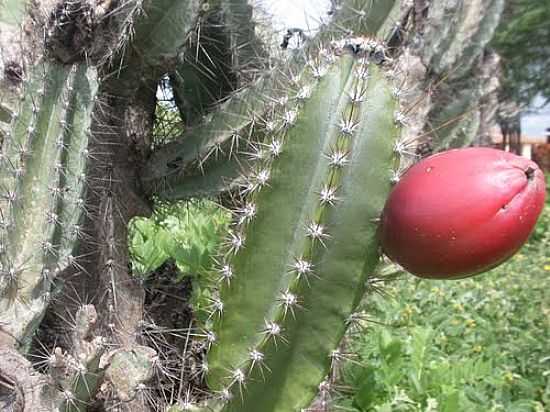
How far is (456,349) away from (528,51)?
13542 millimetres

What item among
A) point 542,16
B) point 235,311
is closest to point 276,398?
point 235,311

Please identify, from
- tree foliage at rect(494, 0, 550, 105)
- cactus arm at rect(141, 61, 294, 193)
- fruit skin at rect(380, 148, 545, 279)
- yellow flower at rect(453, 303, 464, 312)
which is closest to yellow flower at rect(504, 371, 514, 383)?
yellow flower at rect(453, 303, 464, 312)

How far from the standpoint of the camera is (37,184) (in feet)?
5.18

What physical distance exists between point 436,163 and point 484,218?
0.14 meters

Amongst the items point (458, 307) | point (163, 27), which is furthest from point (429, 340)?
point (163, 27)

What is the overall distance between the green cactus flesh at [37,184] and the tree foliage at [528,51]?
13.2 meters

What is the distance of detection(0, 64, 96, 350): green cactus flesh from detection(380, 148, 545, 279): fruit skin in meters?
0.74

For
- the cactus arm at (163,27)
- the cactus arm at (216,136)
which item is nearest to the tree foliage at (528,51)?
the cactus arm at (216,136)

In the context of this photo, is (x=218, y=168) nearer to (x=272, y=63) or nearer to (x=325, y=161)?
(x=272, y=63)

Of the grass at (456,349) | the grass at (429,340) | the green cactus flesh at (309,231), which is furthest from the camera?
the grass at (456,349)

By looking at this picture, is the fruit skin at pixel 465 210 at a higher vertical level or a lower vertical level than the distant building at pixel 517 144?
higher

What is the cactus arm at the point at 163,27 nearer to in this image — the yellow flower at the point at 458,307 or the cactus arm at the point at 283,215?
the cactus arm at the point at 283,215

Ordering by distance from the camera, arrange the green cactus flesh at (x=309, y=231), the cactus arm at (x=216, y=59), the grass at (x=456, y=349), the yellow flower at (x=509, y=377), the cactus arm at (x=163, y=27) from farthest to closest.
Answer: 1. the yellow flower at (x=509, y=377)
2. the grass at (x=456, y=349)
3. the cactus arm at (x=216, y=59)
4. the cactus arm at (x=163, y=27)
5. the green cactus flesh at (x=309, y=231)

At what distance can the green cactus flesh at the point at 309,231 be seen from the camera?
1.33m
